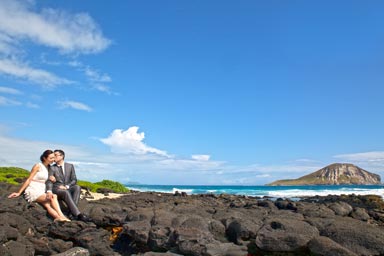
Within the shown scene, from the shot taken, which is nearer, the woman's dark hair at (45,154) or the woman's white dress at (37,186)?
the woman's white dress at (37,186)

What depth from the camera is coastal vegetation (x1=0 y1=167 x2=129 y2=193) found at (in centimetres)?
2426

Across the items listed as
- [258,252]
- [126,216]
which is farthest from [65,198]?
[258,252]

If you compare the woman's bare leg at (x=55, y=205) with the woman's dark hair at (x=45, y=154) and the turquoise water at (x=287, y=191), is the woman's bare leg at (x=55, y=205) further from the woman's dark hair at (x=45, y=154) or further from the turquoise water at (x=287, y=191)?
the turquoise water at (x=287, y=191)

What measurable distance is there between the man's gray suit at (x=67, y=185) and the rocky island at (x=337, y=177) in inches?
5070

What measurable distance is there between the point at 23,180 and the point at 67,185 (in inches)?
501

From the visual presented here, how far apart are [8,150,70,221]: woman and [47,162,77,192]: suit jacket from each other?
0.21m

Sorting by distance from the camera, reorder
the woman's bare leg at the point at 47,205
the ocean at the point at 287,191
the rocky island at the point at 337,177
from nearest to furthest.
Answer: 1. the woman's bare leg at the point at 47,205
2. the ocean at the point at 287,191
3. the rocky island at the point at 337,177

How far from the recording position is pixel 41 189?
12.4 metres

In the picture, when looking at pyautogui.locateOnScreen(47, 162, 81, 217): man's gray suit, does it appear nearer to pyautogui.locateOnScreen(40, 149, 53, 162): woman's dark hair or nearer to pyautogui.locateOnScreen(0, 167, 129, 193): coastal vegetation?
pyautogui.locateOnScreen(40, 149, 53, 162): woman's dark hair

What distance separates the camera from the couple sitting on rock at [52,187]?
12.2m

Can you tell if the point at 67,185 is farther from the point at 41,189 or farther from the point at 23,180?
the point at 23,180

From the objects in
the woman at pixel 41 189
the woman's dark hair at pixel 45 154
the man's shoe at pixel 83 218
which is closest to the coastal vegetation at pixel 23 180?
the woman at pixel 41 189

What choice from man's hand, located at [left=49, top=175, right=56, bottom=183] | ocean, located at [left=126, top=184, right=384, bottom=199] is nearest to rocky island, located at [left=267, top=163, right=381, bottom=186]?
ocean, located at [left=126, top=184, right=384, bottom=199]

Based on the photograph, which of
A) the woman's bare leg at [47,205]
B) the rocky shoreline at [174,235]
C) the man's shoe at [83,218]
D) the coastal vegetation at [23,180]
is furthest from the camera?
the coastal vegetation at [23,180]
